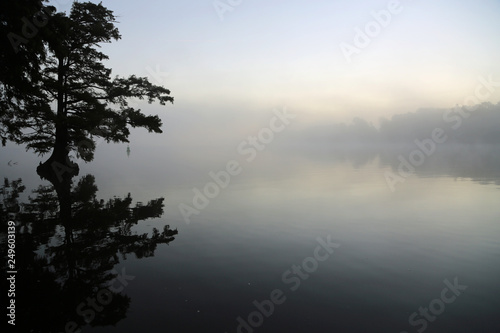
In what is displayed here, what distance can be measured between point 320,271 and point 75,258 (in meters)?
7.21

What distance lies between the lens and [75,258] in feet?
26.9

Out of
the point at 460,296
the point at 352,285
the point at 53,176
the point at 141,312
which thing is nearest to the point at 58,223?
the point at 141,312

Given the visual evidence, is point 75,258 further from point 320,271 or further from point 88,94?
point 88,94

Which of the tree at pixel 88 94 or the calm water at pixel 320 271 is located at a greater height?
Result: the tree at pixel 88 94

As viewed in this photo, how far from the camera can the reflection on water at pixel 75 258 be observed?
18.3 feet

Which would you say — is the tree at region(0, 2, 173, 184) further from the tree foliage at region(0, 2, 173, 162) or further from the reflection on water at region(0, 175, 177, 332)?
the reflection on water at region(0, 175, 177, 332)

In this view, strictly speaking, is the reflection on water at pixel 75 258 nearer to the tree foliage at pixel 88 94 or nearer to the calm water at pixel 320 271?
the calm water at pixel 320 271

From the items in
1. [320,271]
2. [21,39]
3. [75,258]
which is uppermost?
[21,39]

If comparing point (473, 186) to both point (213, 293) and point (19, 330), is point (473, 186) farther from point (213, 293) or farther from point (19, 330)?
point (19, 330)

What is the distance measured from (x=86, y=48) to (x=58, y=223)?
19.0 m

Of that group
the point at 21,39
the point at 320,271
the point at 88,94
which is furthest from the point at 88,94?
the point at 320,271

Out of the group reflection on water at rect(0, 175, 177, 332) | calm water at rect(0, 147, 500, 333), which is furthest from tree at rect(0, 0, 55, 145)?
calm water at rect(0, 147, 500, 333)

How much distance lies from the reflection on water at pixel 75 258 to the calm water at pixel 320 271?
0.39 m

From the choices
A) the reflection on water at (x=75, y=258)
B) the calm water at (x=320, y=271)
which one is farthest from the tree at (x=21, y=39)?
the calm water at (x=320, y=271)
